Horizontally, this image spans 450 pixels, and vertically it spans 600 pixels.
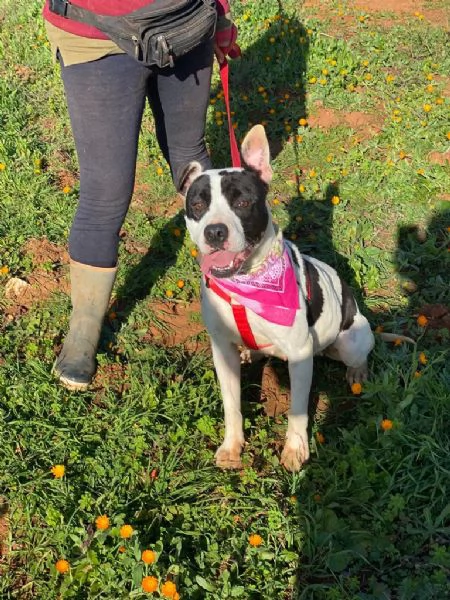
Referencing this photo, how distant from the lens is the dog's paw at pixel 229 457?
2.83m

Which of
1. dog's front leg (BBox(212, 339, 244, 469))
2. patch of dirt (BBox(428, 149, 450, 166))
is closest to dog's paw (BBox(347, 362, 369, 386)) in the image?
dog's front leg (BBox(212, 339, 244, 469))

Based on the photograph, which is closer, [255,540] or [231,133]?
[255,540]

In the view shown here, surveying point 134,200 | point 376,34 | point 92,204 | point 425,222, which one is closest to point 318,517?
point 92,204

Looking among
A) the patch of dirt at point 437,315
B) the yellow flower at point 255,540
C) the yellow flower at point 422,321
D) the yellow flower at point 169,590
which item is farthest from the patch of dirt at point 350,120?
the yellow flower at point 169,590

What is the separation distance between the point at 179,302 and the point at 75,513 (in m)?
1.71

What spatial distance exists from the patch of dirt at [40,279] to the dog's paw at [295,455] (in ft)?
6.39

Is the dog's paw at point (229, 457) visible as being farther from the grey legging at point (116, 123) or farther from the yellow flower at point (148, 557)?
the grey legging at point (116, 123)

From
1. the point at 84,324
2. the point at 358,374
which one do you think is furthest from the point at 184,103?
the point at 358,374

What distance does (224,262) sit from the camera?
2549 millimetres

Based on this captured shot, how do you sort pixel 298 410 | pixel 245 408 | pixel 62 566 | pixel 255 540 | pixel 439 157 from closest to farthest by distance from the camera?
pixel 62 566 < pixel 255 540 < pixel 298 410 < pixel 245 408 < pixel 439 157

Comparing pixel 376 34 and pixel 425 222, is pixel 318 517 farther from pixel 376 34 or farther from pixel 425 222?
pixel 376 34

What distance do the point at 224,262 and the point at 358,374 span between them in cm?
117

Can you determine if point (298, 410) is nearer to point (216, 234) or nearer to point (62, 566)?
point (216, 234)

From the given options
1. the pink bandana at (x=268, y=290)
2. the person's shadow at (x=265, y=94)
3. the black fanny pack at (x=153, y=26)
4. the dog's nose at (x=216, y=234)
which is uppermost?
the black fanny pack at (x=153, y=26)
